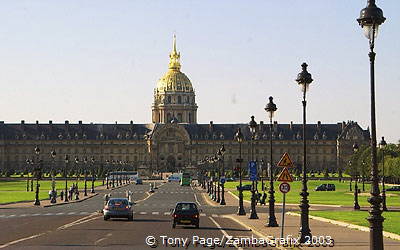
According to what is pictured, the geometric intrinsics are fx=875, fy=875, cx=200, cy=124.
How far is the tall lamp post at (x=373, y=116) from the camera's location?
17578 mm

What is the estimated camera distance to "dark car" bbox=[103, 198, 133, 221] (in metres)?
42.6

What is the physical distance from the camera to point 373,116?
17.8m

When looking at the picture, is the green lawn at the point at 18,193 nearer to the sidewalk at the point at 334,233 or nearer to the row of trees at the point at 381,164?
the row of trees at the point at 381,164

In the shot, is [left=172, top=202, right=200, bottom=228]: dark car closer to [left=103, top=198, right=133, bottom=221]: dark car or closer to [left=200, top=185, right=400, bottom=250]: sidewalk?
[left=200, top=185, right=400, bottom=250]: sidewalk

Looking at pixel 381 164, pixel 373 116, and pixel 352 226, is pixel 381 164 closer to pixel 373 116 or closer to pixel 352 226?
pixel 352 226

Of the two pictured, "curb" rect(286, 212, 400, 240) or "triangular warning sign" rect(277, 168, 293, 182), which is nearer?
"triangular warning sign" rect(277, 168, 293, 182)

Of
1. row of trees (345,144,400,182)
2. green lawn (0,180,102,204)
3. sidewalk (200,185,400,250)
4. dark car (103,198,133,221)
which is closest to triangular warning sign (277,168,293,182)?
sidewalk (200,185,400,250)

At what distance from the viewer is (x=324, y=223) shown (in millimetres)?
40469

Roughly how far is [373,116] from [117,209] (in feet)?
87.4

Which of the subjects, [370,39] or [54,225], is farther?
[54,225]

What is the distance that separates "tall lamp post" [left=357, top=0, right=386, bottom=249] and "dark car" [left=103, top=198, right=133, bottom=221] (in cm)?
2600

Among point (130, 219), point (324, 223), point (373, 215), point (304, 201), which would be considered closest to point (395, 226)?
point (324, 223)

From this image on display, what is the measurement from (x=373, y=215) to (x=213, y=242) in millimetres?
11477

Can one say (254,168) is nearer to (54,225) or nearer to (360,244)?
(54,225)
